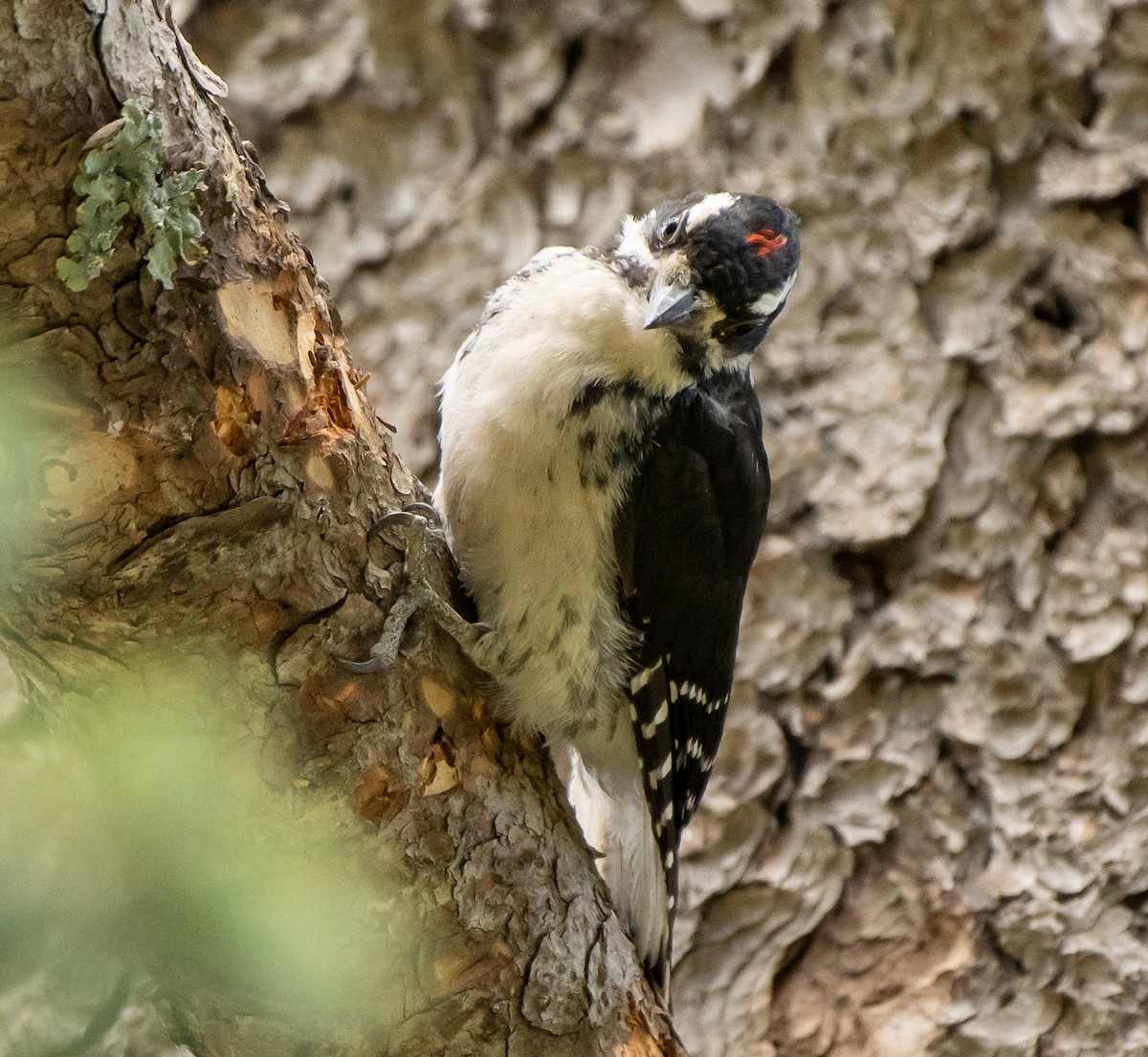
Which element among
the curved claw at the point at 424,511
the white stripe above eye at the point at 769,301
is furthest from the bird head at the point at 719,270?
the curved claw at the point at 424,511

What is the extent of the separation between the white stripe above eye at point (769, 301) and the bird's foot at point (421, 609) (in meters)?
0.62

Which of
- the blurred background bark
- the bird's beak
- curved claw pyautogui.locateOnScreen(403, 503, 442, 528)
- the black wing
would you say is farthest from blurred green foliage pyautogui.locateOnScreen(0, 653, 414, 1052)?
the blurred background bark

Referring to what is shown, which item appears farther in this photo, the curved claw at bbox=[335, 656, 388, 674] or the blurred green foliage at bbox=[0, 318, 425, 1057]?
the curved claw at bbox=[335, 656, 388, 674]

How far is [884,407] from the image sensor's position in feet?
8.91

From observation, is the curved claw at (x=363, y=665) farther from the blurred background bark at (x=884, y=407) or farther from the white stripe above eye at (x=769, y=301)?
the blurred background bark at (x=884, y=407)

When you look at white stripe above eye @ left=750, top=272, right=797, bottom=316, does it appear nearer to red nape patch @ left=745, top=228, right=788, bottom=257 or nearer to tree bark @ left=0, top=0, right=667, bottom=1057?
red nape patch @ left=745, top=228, right=788, bottom=257

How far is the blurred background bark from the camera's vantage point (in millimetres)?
2482

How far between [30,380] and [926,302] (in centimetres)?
213

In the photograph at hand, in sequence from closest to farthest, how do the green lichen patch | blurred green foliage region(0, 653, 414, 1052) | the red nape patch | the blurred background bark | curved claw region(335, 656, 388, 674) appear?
1. blurred green foliage region(0, 653, 414, 1052)
2. the green lichen patch
3. curved claw region(335, 656, 388, 674)
4. the red nape patch
5. the blurred background bark

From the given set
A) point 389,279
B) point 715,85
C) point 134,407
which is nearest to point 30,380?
point 134,407

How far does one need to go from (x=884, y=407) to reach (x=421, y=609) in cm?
144

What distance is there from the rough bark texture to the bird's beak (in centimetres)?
91

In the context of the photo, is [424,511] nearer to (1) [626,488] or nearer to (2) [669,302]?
(1) [626,488]

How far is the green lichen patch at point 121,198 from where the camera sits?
1180 mm
